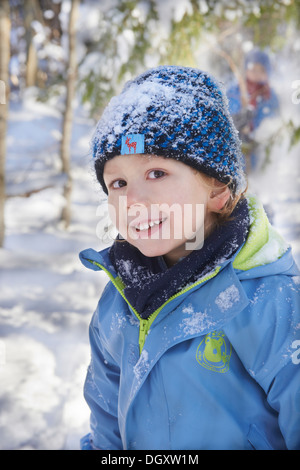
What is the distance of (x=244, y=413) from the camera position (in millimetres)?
1058

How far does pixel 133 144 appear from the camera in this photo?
107 centimetres

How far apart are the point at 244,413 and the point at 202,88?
3.18ft

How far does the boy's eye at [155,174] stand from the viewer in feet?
3.51

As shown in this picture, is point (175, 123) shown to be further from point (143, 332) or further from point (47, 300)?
point (47, 300)

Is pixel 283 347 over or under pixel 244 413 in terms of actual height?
over

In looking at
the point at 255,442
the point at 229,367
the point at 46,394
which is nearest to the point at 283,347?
the point at 229,367

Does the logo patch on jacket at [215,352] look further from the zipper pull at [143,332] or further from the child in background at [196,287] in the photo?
the zipper pull at [143,332]

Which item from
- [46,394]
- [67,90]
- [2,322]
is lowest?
[46,394]

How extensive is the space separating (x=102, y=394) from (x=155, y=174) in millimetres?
845

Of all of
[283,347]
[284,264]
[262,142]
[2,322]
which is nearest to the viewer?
[283,347]

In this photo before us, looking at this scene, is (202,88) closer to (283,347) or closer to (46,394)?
(283,347)

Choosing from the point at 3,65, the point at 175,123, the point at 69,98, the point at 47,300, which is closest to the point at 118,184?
the point at 175,123

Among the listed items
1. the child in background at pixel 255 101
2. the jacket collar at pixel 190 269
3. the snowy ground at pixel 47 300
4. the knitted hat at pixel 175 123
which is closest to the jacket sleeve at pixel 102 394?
the jacket collar at pixel 190 269
